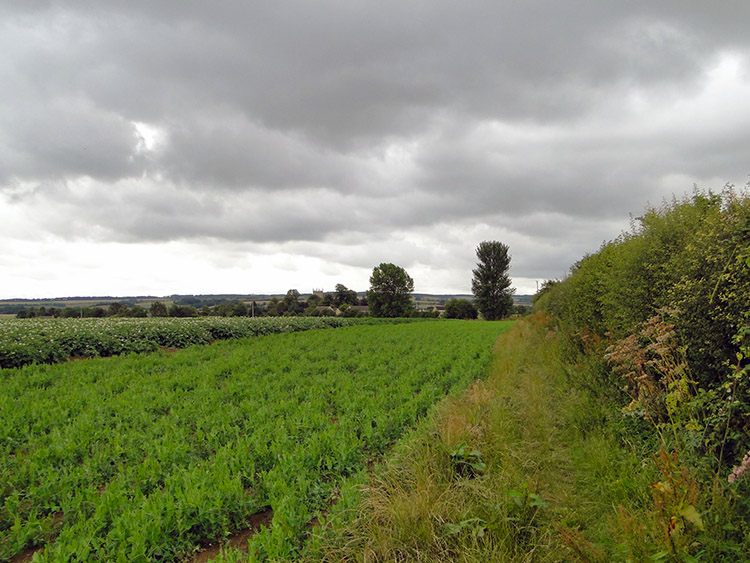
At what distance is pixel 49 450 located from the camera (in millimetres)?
4961

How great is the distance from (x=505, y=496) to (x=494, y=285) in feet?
213

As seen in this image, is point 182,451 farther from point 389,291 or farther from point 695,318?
point 389,291

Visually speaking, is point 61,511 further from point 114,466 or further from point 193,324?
point 193,324

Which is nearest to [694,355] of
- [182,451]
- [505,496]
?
[505,496]

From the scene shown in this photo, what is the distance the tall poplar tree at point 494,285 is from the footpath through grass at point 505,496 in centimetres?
6153

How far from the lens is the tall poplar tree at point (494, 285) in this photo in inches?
2544

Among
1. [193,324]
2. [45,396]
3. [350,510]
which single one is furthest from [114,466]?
[193,324]

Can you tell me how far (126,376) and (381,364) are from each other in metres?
7.08

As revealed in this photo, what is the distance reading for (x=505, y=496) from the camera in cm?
328

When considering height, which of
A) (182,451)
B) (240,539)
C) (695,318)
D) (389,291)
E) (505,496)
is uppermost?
(389,291)

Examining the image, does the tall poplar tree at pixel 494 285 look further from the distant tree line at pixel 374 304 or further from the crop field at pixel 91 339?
the crop field at pixel 91 339

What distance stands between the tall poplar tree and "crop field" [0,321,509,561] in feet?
188

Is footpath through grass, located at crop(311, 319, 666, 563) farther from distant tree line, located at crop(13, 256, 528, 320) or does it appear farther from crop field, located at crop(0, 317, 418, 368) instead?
distant tree line, located at crop(13, 256, 528, 320)

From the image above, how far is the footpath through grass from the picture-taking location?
2742 mm
